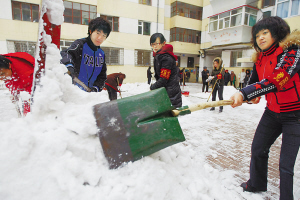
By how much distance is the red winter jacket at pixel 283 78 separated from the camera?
53.2 inches

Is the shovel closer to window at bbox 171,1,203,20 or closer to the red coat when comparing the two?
the red coat

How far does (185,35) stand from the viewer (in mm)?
20531

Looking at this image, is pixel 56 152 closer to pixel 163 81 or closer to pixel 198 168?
pixel 198 168

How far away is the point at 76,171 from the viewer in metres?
0.97

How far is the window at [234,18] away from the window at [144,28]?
21.8ft

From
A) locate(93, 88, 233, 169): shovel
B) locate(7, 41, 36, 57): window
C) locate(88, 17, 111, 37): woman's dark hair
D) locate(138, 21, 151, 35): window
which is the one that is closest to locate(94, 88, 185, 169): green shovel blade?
locate(93, 88, 233, 169): shovel

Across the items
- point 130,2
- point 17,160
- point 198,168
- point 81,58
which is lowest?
point 198,168

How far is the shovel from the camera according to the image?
1112mm

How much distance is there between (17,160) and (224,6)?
20.0 m

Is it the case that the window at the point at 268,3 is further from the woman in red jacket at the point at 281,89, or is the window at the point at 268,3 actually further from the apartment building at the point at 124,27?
the woman in red jacket at the point at 281,89

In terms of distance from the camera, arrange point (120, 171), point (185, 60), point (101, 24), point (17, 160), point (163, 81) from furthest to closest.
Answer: point (185, 60), point (163, 81), point (101, 24), point (120, 171), point (17, 160)

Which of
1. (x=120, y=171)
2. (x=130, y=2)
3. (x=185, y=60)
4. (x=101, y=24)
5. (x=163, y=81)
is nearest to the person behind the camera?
(x=120, y=171)

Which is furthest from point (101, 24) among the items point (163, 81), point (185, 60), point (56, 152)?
point (185, 60)

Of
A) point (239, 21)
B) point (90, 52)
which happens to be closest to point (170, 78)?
point (90, 52)
